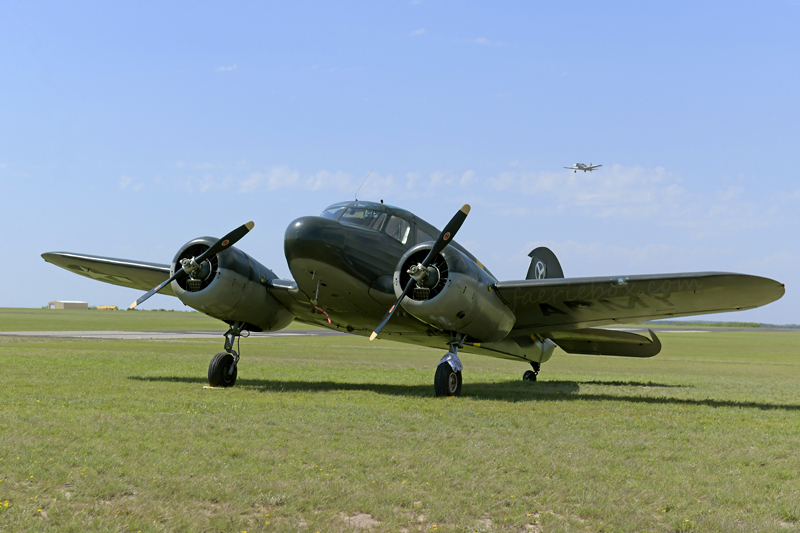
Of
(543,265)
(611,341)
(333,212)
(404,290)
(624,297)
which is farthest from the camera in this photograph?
(543,265)

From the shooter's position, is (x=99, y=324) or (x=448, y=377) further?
(x=99, y=324)

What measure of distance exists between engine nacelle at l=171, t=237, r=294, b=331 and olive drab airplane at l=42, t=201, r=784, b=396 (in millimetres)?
25

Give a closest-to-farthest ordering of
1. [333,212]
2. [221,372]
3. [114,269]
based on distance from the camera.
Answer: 1. [333,212]
2. [221,372]
3. [114,269]

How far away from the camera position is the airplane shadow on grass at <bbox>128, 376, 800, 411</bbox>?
14.0m

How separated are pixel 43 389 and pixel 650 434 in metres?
11.2

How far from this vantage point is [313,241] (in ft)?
43.4

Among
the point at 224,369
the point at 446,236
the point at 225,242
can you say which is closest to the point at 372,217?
the point at 446,236

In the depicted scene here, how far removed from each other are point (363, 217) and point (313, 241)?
176cm

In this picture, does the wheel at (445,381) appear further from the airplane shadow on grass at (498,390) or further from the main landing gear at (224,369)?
the main landing gear at (224,369)

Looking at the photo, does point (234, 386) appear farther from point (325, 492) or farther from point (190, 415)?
point (325, 492)

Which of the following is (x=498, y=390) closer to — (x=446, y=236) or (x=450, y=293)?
(x=450, y=293)

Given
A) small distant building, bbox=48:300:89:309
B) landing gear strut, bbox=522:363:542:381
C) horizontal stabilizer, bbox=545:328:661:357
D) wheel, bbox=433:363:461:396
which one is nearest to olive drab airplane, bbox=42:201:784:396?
wheel, bbox=433:363:461:396

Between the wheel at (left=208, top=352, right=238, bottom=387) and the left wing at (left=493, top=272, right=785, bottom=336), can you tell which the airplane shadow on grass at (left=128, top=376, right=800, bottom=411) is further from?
the left wing at (left=493, top=272, right=785, bottom=336)

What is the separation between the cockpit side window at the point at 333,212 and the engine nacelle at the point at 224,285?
261 centimetres
